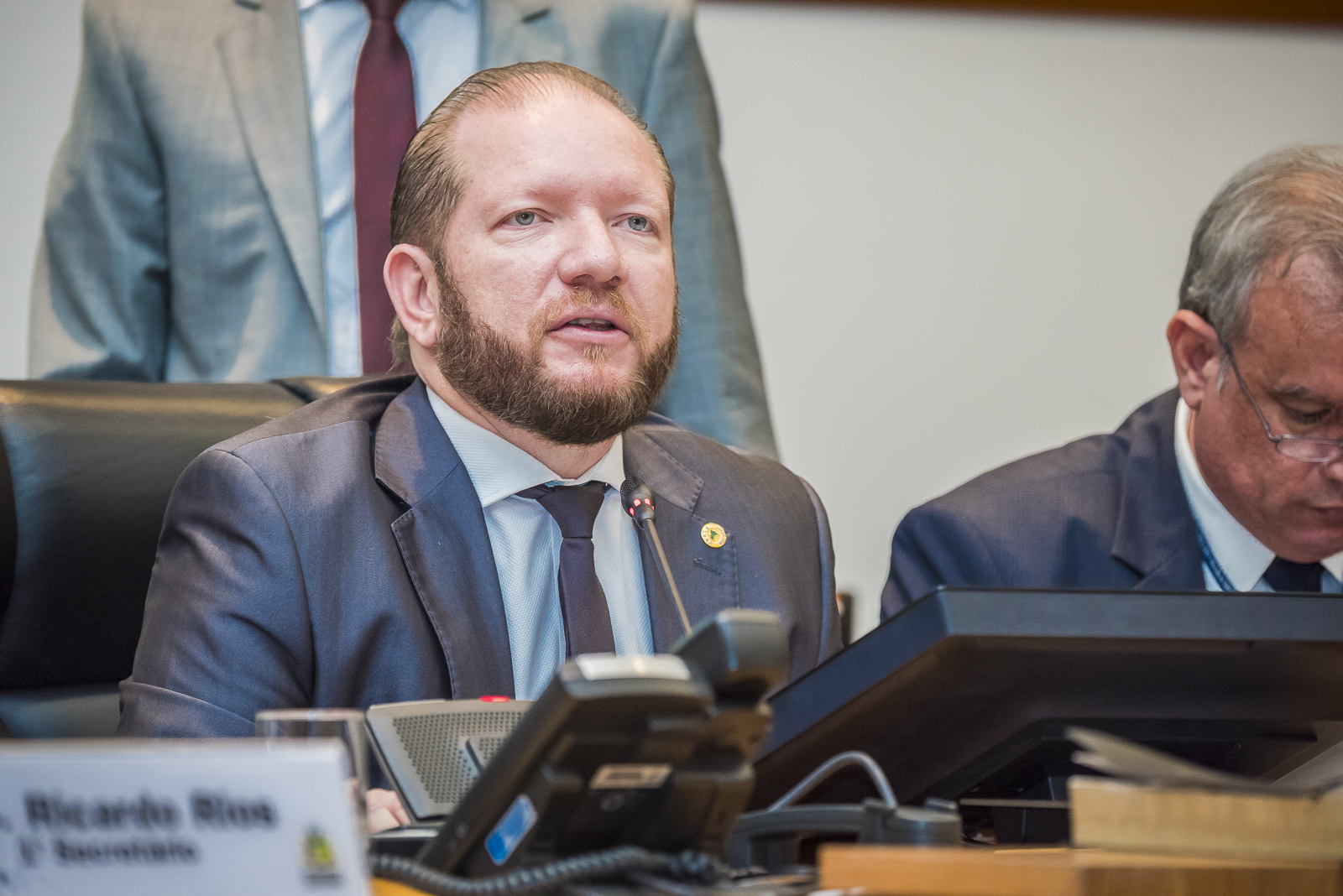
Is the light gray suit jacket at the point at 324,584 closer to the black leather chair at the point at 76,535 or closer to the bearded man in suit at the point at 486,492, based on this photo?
the bearded man in suit at the point at 486,492

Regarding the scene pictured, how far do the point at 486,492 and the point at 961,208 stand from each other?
1890mm

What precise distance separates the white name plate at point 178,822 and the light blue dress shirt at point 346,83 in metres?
1.57

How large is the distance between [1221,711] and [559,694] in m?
0.50

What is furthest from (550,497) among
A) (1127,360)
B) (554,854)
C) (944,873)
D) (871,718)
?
(1127,360)

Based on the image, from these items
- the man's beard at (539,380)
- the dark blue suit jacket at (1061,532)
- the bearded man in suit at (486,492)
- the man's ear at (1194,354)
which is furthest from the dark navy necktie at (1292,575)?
the man's beard at (539,380)

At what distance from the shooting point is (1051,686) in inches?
35.1

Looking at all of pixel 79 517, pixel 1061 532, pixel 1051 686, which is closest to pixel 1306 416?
pixel 1061 532

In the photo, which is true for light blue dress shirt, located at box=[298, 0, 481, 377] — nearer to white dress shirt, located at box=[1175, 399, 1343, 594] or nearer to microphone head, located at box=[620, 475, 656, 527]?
microphone head, located at box=[620, 475, 656, 527]

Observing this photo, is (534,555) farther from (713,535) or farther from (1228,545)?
(1228,545)

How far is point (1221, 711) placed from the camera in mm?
939

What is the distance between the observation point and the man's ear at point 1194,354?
185cm

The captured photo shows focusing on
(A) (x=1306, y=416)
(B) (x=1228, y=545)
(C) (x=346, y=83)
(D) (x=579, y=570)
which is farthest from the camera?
(C) (x=346, y=83)

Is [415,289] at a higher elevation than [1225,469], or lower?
higher

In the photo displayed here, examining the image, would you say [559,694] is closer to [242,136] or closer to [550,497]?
[550,497]
